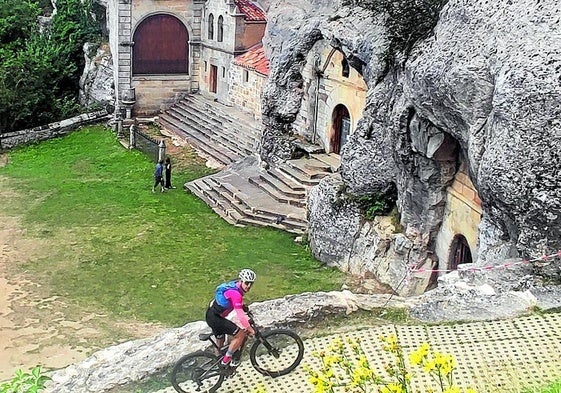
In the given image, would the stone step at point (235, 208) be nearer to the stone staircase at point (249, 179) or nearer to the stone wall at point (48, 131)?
the stone staircase at point (249, 179)

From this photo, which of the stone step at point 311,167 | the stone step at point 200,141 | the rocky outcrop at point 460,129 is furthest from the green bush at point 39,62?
the rocky outcrop at point 460,129

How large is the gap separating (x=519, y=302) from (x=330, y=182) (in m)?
11.0

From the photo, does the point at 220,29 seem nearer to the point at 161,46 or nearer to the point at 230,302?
the point at 161,46

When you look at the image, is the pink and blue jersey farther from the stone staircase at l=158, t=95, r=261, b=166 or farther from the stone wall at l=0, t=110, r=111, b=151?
the stone wall at l=0, t=110, r=111, b=151

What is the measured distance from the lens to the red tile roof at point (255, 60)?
3231 centimetres

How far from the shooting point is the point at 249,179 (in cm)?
2667

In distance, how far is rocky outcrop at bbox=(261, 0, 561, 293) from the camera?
39.4 feet

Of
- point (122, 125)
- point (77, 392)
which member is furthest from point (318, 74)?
point (77, 392)

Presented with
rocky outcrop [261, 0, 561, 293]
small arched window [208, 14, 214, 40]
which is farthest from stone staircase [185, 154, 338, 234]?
small arched window [208, 14, 214, 40]

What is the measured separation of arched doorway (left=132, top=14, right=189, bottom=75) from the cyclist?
93.8 feet

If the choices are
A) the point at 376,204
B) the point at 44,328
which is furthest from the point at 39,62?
the point at 376,204

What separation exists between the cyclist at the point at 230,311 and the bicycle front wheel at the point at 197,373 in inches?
6.5

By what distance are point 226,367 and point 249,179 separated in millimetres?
17076

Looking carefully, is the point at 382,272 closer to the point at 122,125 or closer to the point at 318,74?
the point at 318,74
